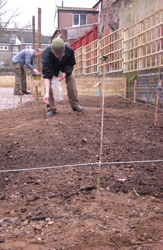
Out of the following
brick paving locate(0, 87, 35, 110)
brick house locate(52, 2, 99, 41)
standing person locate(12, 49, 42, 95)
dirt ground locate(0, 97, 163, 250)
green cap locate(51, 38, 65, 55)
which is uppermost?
brick house locate(52, 2, 99, 41)

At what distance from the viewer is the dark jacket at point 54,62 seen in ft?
14.2

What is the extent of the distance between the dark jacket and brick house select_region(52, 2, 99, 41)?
2374 cm

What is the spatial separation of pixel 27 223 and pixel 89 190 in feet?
2.12

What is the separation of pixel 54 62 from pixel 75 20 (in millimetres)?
26386

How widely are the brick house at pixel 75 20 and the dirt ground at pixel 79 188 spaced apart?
82.5 ft

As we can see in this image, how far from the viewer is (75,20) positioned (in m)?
28.8

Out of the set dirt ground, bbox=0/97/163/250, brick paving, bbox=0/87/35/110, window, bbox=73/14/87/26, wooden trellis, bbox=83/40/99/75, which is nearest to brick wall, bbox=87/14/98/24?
window, bbox=73/14/87/26

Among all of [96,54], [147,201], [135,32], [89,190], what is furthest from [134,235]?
[96,54]

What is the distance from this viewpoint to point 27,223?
1771 millimetres

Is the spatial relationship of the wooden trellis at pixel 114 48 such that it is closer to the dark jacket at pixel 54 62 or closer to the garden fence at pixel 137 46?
the garden fence at pixel 137 46

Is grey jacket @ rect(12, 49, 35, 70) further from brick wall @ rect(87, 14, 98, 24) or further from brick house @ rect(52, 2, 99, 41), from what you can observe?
brick wall @ rect(87, 14, 98, 24)

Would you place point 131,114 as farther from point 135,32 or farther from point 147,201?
point 135,32

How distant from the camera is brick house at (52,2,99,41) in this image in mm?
27552

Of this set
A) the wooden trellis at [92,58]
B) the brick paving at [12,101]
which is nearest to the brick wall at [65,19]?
the wooden trellis at [92,58]
